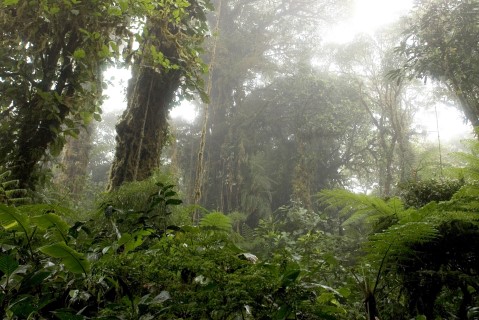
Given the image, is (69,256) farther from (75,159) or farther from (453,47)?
(75,159)

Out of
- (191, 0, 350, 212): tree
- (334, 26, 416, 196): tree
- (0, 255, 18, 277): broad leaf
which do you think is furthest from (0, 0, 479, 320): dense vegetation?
(334, 26, 416, 196): tree

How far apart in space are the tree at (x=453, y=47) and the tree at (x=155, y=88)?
595 centimetres

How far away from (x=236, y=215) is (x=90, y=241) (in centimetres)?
702

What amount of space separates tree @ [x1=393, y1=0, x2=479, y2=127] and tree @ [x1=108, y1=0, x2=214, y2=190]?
595 centimetres

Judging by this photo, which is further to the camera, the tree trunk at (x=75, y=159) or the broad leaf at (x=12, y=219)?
the tree trunk at (x=75, y=159)

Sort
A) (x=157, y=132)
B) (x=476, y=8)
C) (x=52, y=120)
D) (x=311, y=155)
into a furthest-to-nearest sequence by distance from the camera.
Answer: (x=311, y=155)
(x=476, y=8)
(x=157, y=132)
(x=52, y=120)

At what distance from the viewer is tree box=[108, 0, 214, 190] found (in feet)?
12.3

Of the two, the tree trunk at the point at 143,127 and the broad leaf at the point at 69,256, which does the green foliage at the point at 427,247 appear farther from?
the tree trunk at the point at 143,127

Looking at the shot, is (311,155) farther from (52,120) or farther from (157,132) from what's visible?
(52,120)

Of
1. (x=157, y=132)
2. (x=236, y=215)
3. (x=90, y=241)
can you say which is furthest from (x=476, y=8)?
(x=90, y=241)

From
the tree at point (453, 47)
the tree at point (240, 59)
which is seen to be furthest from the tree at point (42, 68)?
the tree at point (240, 59)

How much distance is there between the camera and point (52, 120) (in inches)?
106

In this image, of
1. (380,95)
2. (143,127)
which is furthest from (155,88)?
(380,95)

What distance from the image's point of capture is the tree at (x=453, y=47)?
7.31 m
